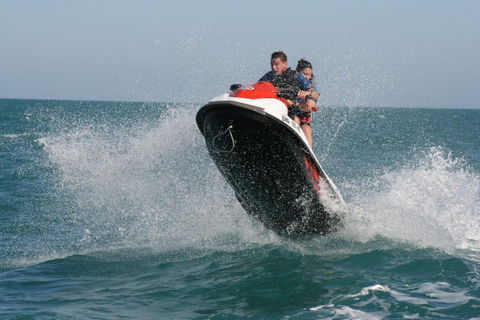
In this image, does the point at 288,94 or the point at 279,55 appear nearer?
the point at 288,94

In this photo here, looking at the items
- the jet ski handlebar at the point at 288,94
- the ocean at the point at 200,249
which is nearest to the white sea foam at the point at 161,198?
the ocean at the point at 200,249

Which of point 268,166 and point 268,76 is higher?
point 268,76

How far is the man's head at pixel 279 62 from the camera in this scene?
6.67 m

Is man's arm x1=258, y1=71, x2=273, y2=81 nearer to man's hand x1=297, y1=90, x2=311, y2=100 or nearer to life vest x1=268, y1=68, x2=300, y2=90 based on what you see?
life vest x1=268, y1=68, x2=300, y2=90

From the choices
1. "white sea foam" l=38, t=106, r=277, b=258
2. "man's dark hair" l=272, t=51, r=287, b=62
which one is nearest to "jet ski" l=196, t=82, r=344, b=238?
"man's dark hair" l=272, t=51, r=287, b=62

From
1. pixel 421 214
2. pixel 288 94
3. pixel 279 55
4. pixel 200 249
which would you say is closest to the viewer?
pixel 288 94

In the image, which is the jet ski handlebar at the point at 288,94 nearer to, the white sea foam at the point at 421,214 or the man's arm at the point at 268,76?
the man's arm at the point at 268,76

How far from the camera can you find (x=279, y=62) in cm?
668

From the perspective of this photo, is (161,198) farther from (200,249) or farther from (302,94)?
(302,94)

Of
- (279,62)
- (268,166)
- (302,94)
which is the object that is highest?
(279,62)

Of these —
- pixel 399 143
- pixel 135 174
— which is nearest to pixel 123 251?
pixel 135 174

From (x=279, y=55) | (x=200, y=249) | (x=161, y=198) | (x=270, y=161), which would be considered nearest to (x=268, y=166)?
(x=270, y=161)

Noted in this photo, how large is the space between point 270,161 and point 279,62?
1365mm

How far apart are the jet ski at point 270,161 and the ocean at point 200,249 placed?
403 millimetres
